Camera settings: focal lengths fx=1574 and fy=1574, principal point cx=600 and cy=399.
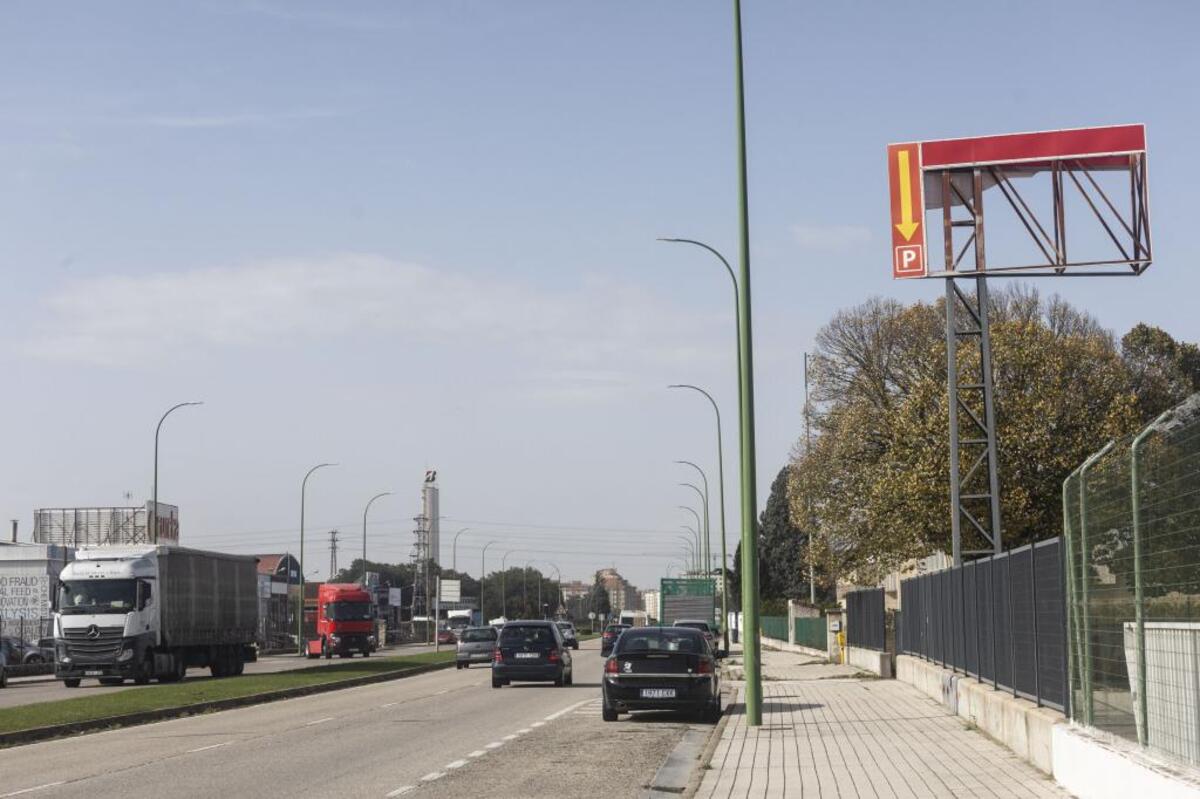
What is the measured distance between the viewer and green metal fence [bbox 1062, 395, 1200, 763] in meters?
9.13

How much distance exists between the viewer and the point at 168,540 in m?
99.3

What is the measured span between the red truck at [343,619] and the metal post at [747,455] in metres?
47.0

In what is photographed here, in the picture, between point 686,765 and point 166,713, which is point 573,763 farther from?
point 166,713

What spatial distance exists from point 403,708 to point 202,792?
15.0 meters

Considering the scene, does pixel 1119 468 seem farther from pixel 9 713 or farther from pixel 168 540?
pixel 168 540

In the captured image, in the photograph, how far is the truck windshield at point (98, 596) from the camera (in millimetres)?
41250

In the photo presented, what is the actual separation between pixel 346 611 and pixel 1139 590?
6058 centimetres

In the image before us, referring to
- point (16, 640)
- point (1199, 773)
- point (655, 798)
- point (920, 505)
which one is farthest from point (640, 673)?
point (16, 640)

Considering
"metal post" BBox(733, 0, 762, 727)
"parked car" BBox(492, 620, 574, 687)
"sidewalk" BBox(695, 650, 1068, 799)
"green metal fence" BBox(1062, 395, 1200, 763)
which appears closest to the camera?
"green metal fence" BBox(1062, 395, 1200, 763)

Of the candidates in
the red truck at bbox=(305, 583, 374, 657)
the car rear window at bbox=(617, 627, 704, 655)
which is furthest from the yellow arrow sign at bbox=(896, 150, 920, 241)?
the red truck at bbox=(305, 583, 374, 657)

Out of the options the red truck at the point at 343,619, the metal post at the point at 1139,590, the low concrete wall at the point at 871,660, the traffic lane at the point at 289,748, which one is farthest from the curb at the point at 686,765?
the red truck at the point at 343,619

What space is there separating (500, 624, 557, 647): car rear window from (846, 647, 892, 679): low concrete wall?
821cm

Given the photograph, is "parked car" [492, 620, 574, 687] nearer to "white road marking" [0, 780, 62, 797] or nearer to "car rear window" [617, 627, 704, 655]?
"car rear window" [617, 627, 704, 655]

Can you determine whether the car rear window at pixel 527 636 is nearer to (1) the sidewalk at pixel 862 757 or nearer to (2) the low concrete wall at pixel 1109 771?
(1) the sidewalk at pixel 862 757
